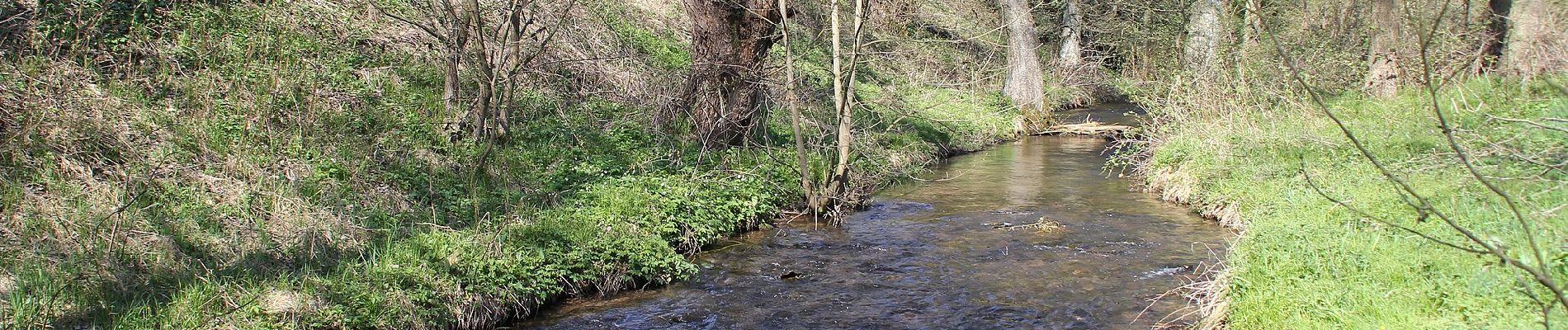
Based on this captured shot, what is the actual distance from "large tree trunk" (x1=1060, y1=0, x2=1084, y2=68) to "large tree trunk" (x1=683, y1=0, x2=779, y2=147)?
17.4 metres

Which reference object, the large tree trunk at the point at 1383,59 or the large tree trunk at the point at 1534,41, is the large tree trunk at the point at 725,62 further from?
the large tree trunk at the point at 1534,41

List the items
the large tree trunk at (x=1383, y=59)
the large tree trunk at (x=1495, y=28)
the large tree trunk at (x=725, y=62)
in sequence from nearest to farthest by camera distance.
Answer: the large tree trunk at (x=725, y=62), the large tree trunk at (x=1495, y=28), the large tree trunk at (x=1383, y=59)

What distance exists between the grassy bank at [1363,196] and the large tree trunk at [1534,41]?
1.68ft

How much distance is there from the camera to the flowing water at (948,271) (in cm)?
773

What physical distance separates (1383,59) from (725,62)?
857cm

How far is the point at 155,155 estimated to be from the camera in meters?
8.52

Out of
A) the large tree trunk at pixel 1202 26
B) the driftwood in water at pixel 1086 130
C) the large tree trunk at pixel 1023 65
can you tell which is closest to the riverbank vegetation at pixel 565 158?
the large tree trunk at pixel 1202 26

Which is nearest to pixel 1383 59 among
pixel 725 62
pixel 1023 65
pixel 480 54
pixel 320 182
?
pixel 725 62

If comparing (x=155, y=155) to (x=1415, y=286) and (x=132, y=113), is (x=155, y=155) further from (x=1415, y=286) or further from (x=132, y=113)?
(x=1415, y=286)

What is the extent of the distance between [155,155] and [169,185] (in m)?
0.77

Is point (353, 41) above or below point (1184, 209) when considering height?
above

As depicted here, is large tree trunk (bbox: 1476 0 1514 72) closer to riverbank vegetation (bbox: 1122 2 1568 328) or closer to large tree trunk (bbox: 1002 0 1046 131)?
riverbank vegetation (bbox: 1122 2 1568 328)

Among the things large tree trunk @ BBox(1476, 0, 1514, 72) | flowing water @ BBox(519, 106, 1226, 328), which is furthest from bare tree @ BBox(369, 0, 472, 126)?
large tree trunk @ BBox(1476, 0, 1514, 72)

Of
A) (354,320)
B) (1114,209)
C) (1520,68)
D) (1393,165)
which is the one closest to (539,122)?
(354,320)
